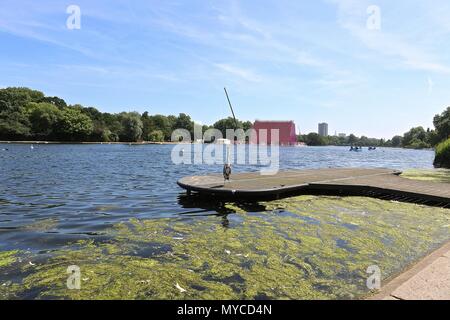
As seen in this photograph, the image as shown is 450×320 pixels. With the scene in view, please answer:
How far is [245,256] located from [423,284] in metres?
3.81

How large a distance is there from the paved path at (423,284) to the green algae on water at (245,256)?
85 cm

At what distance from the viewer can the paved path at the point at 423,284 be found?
480 centimetres

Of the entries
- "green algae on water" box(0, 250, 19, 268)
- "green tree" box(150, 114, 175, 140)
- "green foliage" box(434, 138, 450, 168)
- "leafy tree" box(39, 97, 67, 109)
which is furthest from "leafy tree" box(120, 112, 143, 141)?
"green algae on water" box(0, 250, 19, 268)

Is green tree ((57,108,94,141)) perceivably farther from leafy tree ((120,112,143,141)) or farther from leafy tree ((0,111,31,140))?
leafy tree ((120,112,143,141))

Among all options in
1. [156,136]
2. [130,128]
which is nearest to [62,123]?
[130,128]

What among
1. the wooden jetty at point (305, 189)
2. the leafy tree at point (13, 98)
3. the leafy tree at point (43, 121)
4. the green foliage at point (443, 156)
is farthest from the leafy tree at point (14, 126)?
the green foliage at point (443, 156)

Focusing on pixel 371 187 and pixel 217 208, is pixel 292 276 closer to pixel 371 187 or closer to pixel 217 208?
pixel 217 208

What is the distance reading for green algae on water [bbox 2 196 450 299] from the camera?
6.22 m

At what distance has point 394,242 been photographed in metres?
9.16

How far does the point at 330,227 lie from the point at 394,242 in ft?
6.36

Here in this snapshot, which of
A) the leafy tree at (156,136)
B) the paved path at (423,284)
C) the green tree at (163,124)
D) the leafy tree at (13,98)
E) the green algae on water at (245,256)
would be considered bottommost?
the green algae on water at (245,256)

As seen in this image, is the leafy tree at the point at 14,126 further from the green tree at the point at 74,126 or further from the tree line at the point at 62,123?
the green tree at the point at 74,126

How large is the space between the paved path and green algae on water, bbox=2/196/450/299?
33.6 inches
